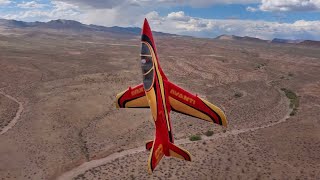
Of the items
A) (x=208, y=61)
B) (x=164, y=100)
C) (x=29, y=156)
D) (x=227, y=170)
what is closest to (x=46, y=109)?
(x=29, y=156)

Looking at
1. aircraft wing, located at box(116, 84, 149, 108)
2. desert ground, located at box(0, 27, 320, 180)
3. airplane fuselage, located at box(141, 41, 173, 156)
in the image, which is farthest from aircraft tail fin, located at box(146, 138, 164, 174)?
desert ground, located at box(0, 27, 320, 180)

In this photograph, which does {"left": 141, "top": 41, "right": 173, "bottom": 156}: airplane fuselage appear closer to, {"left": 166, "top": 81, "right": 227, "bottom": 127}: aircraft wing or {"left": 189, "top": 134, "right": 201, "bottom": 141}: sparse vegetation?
{"left": 166, "top": 81, "right": 227, "bottom": 127}: aircraft wing

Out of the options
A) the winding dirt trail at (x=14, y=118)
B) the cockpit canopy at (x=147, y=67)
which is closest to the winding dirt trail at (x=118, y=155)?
the winding dirt trail at (x=14, y=118)

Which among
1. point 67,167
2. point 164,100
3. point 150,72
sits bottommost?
point 67,167

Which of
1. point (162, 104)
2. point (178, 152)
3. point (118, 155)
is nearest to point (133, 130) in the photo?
point (118, 155)

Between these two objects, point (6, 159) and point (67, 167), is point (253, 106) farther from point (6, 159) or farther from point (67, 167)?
point (6, 159)

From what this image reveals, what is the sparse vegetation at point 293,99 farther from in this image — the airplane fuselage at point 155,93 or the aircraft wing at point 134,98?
the airplane fuselage at point 155,93

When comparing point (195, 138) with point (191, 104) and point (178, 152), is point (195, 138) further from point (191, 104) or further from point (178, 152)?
point (178, 152)
